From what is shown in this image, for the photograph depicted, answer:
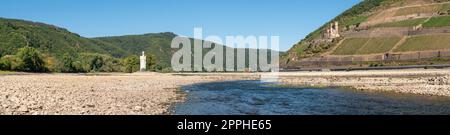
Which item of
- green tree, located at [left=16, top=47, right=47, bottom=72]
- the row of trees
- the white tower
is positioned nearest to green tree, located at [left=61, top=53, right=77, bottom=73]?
the row of trees

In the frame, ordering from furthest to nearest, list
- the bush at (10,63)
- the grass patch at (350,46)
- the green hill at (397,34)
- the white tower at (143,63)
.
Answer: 1. the white tower at (143,63)
2. the grass patch at (350,46)
3. the green hill at (397,34)
4. the bush at (10,63)

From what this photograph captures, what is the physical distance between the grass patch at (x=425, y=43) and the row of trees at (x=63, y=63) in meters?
90.1

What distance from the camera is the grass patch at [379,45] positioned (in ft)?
455

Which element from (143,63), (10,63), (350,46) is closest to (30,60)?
(10,63)

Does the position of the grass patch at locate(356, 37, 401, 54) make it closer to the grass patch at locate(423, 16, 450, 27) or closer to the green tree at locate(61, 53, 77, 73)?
the grass patch at locate(423, 16, 450, 27)

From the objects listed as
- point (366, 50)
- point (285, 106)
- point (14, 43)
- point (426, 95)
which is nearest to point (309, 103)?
point (285, 106)

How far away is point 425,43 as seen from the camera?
130 meters

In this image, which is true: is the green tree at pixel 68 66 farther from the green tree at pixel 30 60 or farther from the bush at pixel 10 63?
the bush at pixel 10 63

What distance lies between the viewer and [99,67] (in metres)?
185

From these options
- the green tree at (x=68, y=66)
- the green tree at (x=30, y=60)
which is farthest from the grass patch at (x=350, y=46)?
the green tree at (x=30, y=60)
